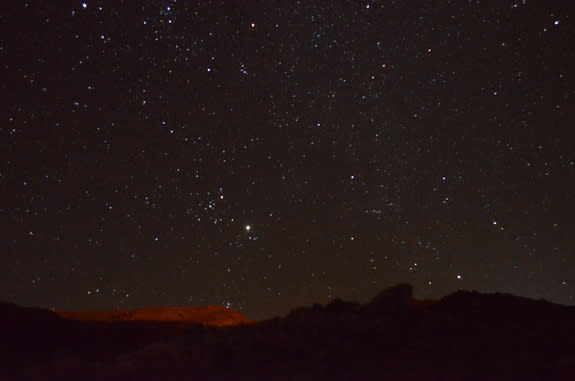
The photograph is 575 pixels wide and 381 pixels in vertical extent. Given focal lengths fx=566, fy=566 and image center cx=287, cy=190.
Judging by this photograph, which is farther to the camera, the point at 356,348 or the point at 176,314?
the point at 176,314

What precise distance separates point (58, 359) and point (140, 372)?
10.1 ft

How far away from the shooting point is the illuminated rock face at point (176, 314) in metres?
22.2

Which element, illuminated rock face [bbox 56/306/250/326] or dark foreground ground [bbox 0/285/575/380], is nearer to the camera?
dark foreground ground [bbox 0/285/575/380]

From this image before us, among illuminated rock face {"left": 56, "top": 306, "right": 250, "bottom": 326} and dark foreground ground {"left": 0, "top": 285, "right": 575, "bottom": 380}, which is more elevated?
illuminated rock face {"left": 56, "top": 306, "right": 250, "bottom": 326}

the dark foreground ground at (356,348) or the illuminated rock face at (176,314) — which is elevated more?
the illuminated rock face at (176,314)

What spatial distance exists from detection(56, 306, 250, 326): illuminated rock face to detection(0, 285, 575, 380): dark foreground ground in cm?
756

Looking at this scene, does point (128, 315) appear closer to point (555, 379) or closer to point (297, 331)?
point (297, 331)

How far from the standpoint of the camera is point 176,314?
23.8m

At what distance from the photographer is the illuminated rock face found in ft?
72.7

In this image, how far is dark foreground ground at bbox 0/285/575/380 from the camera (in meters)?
9.47

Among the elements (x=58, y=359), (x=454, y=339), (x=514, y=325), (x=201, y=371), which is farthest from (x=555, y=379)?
(x=58, y=359)

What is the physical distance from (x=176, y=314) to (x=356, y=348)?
14766 mm

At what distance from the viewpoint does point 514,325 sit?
11.8 m

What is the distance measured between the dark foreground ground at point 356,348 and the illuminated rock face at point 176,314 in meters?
7.56
